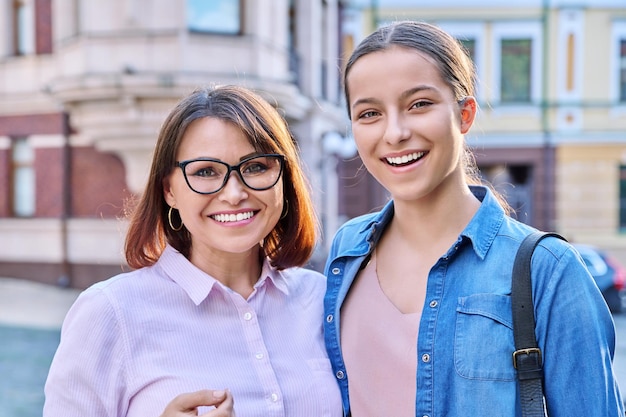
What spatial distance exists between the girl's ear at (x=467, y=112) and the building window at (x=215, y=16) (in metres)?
10.5

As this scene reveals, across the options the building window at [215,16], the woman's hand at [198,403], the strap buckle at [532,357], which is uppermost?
the building window at [215,16]

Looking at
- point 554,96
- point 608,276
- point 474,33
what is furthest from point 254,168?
point 554,96

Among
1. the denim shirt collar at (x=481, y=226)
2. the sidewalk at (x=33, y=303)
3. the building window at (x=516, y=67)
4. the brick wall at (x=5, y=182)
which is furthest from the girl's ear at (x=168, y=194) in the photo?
the building window at (x=516, y=67)

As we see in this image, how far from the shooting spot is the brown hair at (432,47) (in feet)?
7.17

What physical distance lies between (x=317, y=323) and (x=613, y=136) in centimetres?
1996

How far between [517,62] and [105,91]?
13560 millimetres

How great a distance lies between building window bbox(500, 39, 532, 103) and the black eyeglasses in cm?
2016

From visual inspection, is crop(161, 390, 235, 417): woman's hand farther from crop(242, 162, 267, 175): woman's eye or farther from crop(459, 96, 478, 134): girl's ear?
crop(459, 96, 478, 134): girl's ear

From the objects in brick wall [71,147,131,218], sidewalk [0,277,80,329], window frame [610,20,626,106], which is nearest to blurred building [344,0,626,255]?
window frame [610,20,626,106]

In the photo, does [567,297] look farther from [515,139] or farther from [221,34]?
[515,139]

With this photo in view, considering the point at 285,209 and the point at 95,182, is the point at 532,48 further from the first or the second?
the point at 285,209

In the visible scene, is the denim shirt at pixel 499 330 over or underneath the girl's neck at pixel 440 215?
underneath

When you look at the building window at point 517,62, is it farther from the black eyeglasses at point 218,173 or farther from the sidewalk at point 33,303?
the black eyeglasses at point 218,173

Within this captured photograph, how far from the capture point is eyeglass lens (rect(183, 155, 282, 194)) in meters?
2.28
